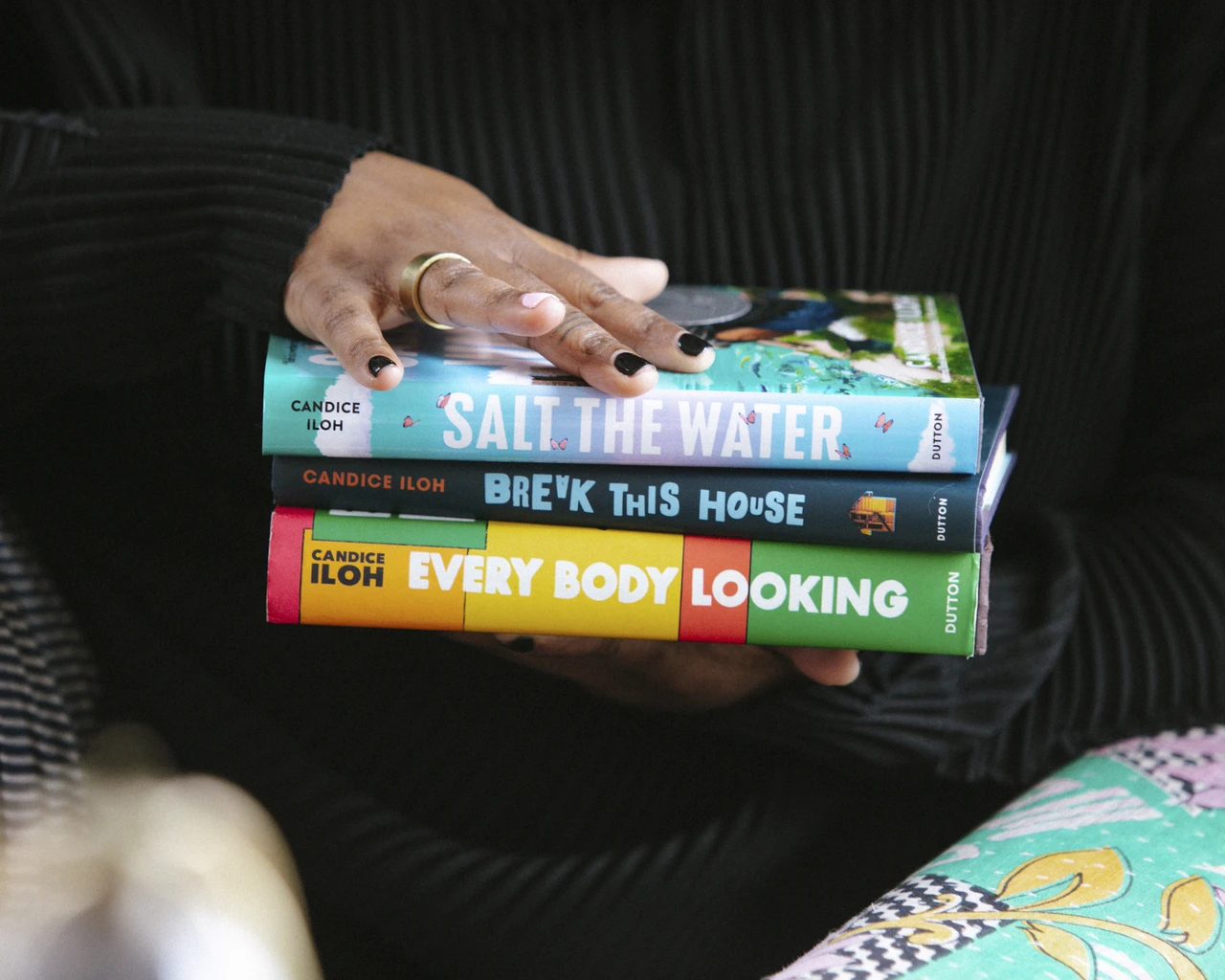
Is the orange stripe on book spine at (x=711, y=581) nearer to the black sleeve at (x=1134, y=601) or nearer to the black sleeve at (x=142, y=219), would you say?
the black sleeve at (x=1134, y=601)

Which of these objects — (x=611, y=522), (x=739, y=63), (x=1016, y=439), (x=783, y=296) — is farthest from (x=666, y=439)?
(x=1016, y=439)

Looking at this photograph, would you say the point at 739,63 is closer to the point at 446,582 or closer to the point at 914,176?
the point at 914,176

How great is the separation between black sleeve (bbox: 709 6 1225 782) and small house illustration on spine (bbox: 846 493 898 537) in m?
0.17

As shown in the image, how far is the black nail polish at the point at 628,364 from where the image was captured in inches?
17.4

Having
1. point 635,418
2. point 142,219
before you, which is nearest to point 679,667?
point 635,418

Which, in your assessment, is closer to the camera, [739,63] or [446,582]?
[446,582]

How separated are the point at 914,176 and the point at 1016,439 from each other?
229 mm

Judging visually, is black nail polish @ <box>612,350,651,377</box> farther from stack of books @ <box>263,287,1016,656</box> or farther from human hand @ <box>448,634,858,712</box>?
human hand @ <box>448,634,858,712</box>

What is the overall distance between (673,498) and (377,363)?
0.14 m

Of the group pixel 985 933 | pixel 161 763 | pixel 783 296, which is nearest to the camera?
pixel 985 933

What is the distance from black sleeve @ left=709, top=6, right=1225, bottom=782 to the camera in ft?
2.05

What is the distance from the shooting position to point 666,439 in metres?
0.46

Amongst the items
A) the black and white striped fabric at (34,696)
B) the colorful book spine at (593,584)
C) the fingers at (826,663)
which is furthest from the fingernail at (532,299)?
the black and white striped fabric at (34,696)

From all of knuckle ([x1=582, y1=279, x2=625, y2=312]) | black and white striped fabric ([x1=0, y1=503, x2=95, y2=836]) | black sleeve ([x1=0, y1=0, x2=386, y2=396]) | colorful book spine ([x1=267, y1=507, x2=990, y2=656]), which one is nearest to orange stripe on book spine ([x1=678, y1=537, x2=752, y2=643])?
colorful book spine ([x1=267, y1=507, x2=990, y2=656])
